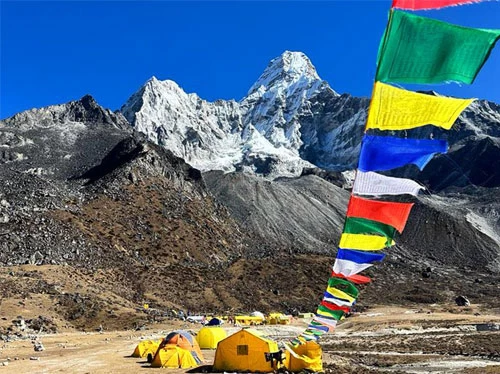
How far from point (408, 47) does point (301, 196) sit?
12883 centimetres

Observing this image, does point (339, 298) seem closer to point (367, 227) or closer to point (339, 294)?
point (339, 294)

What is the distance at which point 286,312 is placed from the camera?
73.6 meters

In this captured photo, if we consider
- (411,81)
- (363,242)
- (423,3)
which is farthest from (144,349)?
(423,3)

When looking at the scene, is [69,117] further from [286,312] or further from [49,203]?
[286,312]

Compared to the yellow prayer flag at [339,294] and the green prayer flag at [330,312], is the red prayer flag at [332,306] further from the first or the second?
the yellow prayer flag at [339,294]

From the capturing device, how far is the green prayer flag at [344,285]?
15.2 metres

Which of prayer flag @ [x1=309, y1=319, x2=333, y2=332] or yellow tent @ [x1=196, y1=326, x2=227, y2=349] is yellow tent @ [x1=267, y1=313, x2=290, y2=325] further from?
prayer flag @ [x1=309, y1=319, x2=333, y2=332]

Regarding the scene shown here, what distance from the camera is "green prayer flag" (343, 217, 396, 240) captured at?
1183 cm

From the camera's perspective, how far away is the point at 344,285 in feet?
52.5

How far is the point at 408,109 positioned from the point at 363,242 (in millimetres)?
4382

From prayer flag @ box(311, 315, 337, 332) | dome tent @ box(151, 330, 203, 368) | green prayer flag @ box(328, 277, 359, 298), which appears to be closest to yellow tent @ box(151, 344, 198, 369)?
dome tent @ box(151, 330, 203, 368)

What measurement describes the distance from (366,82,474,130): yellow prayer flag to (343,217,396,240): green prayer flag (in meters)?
3.04

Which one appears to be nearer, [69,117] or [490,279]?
[490,279]

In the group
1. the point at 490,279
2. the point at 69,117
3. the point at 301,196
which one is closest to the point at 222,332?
the point at 490,279
